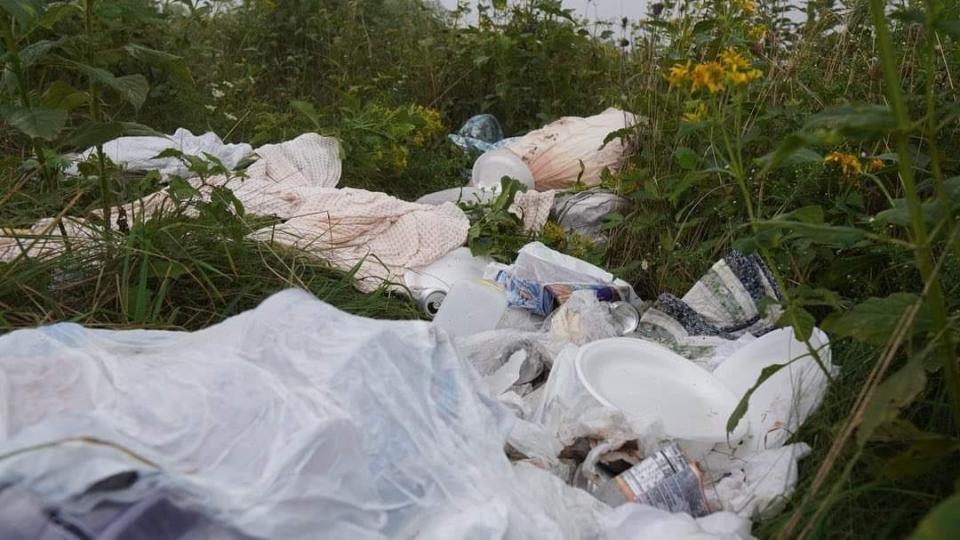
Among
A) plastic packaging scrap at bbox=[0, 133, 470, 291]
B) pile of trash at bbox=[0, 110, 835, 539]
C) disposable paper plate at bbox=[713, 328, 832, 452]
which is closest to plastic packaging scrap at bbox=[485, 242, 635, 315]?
pile of trash at bbox=[0, 110, 835, 539]

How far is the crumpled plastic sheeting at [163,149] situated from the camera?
11.3 feet

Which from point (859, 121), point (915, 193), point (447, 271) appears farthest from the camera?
point (447, 271)

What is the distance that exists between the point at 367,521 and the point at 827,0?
273 centimetres

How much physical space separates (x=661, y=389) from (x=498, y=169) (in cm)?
181

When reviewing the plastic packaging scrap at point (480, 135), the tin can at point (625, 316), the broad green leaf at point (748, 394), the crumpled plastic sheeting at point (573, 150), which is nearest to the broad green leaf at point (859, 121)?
the broad green leaf at point (748, 394)

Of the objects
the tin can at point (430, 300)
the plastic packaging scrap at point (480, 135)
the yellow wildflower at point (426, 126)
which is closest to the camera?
the tin can at point (430, 300)

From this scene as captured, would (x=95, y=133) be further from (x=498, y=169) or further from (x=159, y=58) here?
(x=498, y=169)

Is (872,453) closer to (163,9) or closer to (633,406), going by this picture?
(633,406)

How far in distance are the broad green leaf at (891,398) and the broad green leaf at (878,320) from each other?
0.15 metres

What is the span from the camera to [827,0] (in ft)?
11.1

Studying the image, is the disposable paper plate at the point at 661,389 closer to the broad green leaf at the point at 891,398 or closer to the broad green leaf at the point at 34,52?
the broad green leaf at the point at 891,398

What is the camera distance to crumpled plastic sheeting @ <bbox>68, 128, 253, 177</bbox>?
3.43m

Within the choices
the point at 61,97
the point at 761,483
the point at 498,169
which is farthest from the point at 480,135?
the point at 761,483

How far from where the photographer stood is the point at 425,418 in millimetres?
1608
